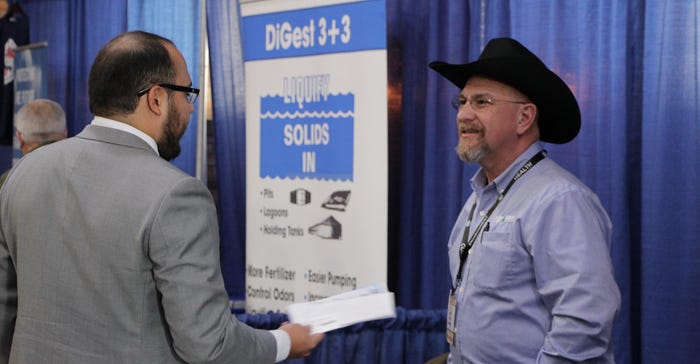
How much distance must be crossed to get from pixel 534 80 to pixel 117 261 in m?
1.36

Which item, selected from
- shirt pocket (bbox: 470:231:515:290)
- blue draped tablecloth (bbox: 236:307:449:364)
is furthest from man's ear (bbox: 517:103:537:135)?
blue draped tablecloth (bbox: 236:307:449:364)

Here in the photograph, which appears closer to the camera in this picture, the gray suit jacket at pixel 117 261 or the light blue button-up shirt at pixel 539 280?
the gray suit jacket at pixel 117 261

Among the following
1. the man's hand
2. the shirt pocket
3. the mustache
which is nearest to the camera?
the man's hand

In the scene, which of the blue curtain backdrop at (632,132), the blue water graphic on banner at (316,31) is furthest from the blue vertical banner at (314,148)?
the blue curtain backdrop at (632,132)

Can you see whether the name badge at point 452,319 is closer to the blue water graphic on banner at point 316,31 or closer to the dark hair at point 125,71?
the dark hair at point 125,71

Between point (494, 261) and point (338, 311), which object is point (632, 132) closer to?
point (494, 261)

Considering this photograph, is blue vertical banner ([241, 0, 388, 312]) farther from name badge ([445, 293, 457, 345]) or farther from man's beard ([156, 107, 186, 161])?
man's beard ([156, 107, 186, 161])

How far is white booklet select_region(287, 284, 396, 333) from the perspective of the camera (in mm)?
1896

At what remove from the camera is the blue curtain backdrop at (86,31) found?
4566 mm

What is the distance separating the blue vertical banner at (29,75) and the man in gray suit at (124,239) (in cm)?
362

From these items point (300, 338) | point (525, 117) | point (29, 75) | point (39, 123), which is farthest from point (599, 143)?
point (29, 75)

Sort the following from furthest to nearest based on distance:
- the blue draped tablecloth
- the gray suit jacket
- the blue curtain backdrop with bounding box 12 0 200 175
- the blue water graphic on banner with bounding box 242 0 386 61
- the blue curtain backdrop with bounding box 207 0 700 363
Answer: the blue curtain backdrop with bounding box 12 0 200 175 → the blue draped tablecloth → the blue water graphic on banner with bounding box 242 0 386 61 → the blue curtain backdrop with bounding box 207 0 700 363 → the gray suit jacket

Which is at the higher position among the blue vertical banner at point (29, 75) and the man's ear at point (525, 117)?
the blue vertical banner at point (29, 75)

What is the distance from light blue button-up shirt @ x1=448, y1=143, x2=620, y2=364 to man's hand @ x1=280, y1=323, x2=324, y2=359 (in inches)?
20.5
